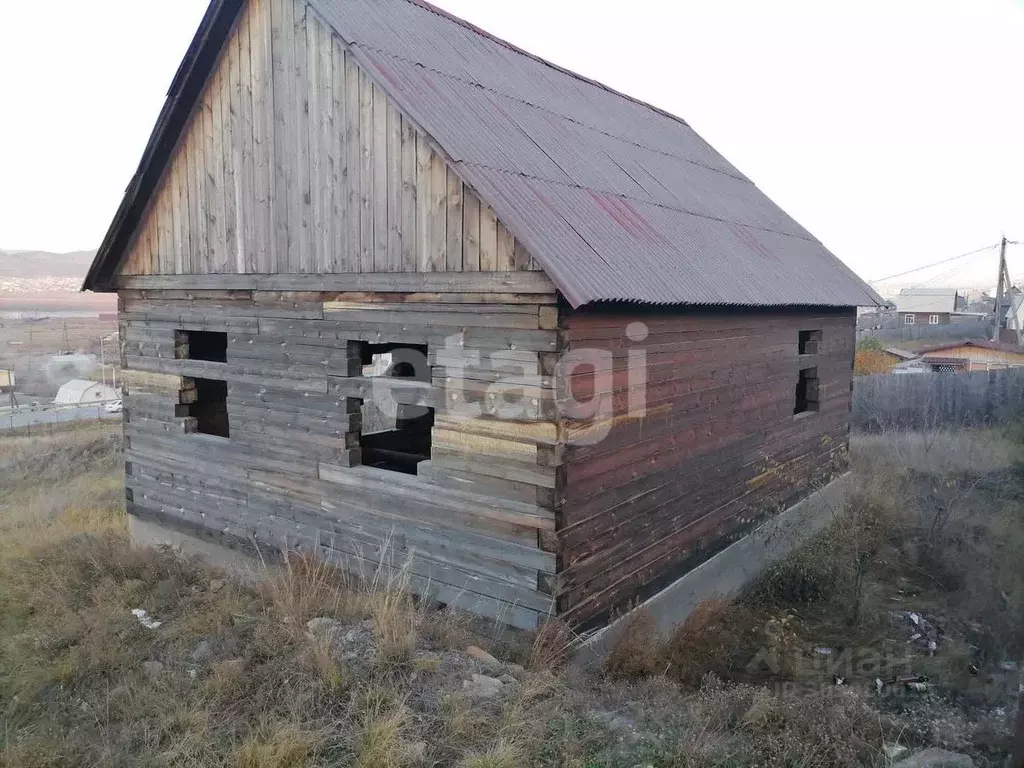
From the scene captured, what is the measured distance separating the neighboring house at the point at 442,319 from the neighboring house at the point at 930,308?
6062 centimetres

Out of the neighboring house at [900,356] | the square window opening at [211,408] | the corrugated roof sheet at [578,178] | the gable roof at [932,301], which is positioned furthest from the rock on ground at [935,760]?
the gable roof at [932,301]

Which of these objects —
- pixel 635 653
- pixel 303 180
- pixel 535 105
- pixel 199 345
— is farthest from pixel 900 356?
pixel 303 180

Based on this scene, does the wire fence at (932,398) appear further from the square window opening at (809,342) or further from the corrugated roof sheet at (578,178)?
the square window opening at (809,342)

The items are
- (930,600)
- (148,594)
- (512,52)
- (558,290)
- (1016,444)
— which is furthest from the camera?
(1016,444)

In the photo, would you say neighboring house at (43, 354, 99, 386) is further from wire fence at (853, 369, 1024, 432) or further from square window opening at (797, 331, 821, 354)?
square window opening at (797, 331, 821, 354)

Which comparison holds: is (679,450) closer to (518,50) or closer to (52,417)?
(518,50)

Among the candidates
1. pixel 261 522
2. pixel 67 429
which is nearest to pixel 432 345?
pixel 261 522

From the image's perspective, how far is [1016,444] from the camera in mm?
15820

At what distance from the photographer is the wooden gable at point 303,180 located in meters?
6.10

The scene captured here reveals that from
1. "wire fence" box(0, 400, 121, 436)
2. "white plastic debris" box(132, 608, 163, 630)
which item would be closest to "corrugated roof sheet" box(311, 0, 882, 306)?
"white plastic debris" box(132, 608, 163, 630)

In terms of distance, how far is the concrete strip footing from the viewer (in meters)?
6.43

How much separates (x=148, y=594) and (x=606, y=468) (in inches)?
178

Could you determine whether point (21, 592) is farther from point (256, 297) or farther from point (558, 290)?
point (558, 290)

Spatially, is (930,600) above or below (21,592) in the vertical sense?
below
